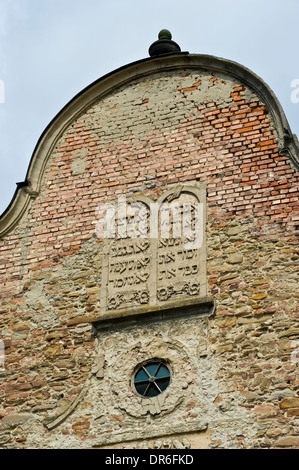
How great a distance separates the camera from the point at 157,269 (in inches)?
441

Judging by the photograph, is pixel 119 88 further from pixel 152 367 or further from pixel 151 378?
pixel 151 378

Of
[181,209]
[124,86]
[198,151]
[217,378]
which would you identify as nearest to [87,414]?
[217,378]

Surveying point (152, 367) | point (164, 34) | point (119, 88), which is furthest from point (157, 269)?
point (164, 34)

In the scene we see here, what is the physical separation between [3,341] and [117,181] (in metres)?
2.39

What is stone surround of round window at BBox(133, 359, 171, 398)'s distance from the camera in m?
10.4

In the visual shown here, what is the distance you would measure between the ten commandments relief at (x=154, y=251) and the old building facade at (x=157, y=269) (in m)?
0.02

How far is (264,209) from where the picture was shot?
11258 mm

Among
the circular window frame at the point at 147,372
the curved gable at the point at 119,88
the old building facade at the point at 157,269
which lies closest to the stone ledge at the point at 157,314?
the old building facade at the point at 157,269

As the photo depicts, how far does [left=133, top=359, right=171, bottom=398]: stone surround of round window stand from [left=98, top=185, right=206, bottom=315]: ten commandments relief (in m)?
0.63

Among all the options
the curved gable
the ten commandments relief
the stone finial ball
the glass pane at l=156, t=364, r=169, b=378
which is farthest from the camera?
the stone finial ball

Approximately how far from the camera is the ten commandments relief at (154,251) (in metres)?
11.0

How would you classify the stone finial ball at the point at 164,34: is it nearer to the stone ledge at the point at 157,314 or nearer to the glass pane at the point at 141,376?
the stone ledge at the point at 157,314

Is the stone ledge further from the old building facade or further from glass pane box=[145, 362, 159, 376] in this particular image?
glass pane box=[145, 362, 159, 376]

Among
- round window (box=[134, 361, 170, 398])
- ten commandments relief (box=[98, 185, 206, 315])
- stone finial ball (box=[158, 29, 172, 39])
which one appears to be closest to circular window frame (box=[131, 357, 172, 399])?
round window (box=[134, 361, 170, 398])
